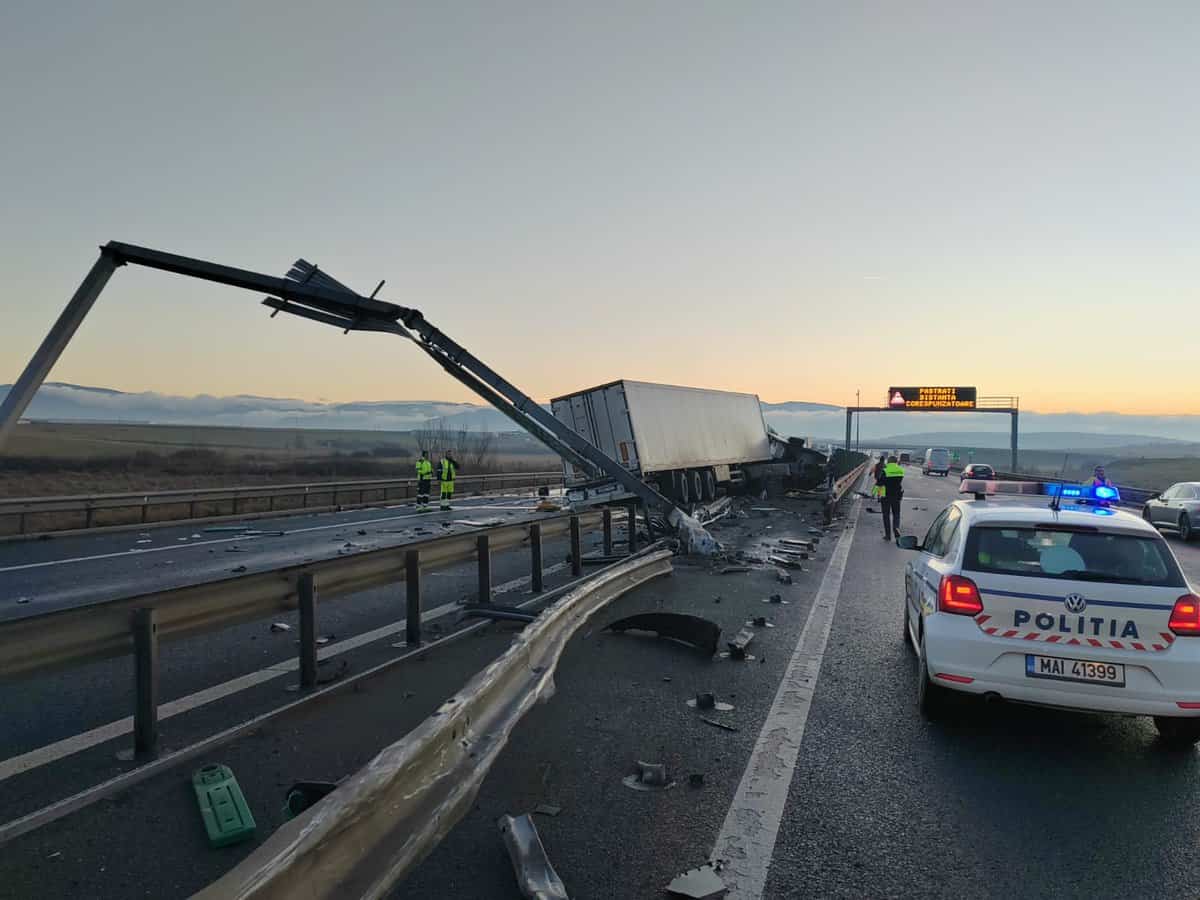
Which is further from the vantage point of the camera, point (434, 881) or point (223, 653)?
point (223, 653)

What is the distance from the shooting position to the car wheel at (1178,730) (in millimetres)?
5012

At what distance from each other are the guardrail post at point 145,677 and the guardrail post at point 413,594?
2648mm

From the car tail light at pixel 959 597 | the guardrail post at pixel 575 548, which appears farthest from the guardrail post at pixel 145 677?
the guardrail post at pixel 575 548

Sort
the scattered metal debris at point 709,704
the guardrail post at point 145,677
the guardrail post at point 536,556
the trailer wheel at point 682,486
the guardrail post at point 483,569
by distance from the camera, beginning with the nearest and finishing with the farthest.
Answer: the guardrail post at point 145,677 < the scattered metal debris at point 709,704 < the guardrail post at point 483,569 < the guardrail post at point 536,556 < the trailer wheel at point 682,486

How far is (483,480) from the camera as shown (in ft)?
116

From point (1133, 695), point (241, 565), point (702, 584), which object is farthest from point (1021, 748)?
point (241, 565)

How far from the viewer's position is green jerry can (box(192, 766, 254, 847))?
354cm

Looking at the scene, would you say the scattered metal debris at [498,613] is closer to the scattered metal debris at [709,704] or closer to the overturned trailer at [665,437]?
the scattered metal debris at [709,704]

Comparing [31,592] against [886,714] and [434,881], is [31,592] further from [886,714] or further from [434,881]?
[886,714]

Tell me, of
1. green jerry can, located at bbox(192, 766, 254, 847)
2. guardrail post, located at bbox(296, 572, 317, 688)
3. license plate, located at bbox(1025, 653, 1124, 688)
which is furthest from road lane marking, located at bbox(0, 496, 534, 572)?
license plate, located at bbox(1025, 653, 1124, 688)

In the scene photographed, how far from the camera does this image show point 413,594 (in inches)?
286

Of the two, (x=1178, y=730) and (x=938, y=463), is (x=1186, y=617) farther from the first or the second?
(x=938, y=463)

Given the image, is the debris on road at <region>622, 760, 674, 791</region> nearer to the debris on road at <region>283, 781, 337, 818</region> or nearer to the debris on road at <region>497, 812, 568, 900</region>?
the debris on road at <region>497, 812, 568, 900</region>

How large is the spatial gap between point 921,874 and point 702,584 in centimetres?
767
